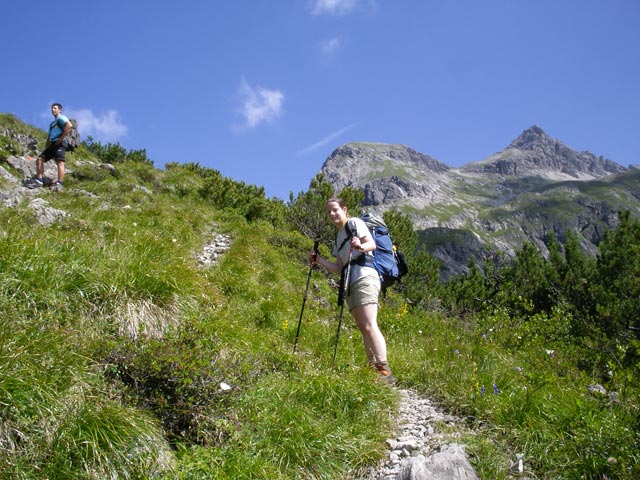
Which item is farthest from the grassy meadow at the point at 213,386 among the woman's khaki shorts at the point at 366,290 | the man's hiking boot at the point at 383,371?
the woman's khaki shorts at the point at 366,290

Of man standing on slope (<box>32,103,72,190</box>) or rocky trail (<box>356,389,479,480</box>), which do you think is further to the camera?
man standing on slope (<box>32,103,72,190</box>)

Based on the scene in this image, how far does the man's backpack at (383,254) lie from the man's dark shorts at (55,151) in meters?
10.2

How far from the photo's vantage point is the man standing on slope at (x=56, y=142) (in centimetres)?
1188

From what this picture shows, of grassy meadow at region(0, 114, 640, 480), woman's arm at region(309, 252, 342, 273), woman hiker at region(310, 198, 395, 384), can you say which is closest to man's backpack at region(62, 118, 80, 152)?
grassy meadow at region(0, 114, 640, 480)

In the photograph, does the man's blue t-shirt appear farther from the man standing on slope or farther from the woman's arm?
the woman's arm

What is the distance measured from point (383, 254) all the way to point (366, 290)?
674 mm

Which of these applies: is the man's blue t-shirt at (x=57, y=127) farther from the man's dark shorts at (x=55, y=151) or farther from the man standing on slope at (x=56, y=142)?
the man's dark shorts at (x=55, y=151)

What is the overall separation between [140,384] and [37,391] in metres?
0.84

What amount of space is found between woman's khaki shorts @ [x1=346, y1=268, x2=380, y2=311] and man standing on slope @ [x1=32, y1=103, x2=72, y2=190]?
1036cm

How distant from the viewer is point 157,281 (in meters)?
5.62

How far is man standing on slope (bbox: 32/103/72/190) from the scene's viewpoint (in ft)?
39.0

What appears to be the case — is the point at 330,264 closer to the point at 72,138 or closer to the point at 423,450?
the point at 423,450

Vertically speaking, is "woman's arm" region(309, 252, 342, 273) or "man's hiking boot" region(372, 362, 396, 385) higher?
"woman's arm" region(309, 252, 342, 273)

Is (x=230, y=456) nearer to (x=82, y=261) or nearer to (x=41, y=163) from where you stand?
(x=82, y=261)
